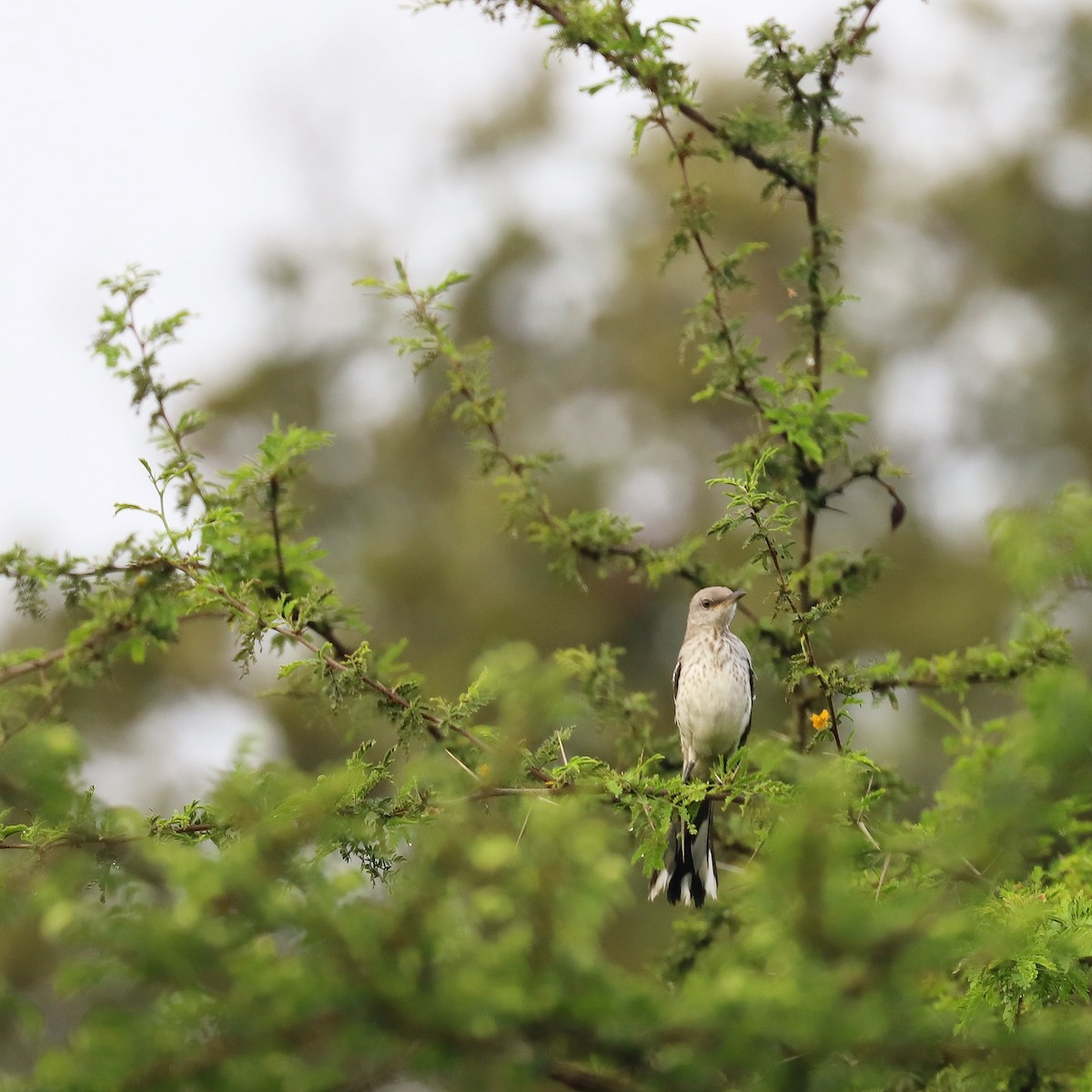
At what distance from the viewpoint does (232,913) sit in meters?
1.98

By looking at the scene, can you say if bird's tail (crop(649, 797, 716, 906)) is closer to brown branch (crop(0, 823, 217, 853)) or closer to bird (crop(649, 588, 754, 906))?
bird (crop(649, 588, 754, 906))

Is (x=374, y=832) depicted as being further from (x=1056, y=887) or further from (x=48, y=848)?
(x=1056, y=887)

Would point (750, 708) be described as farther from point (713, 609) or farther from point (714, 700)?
point (713, 609)

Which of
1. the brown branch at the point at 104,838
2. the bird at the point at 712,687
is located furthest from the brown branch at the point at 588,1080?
the bird at the point at 712,687

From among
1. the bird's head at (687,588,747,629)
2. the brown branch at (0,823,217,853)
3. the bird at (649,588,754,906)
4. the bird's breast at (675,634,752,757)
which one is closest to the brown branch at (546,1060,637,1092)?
the brown branch at (0,823,217,853)

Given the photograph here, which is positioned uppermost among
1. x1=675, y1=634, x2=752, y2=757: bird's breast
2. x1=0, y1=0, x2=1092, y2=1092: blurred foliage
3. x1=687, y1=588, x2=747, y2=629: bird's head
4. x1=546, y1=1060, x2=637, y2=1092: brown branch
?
x1=687, y1=588, x2=747, y2=629: bird's head

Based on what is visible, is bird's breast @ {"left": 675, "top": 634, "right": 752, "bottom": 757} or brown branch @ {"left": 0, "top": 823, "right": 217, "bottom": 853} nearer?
brown branch @ {"left": 0, "top": 823, "right": 217, "bottom": 853}

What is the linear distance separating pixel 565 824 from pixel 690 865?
413 centimetres

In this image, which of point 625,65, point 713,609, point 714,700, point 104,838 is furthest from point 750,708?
point 104,838

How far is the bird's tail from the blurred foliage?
246 millimetres

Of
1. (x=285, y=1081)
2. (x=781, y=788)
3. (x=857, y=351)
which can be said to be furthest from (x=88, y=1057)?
(x=857, y=351)

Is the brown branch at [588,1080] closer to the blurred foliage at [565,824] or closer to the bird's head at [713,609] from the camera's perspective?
the blurred foliage at [565,824]

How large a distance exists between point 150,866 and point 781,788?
2081 mm

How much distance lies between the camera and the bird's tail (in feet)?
19.0
